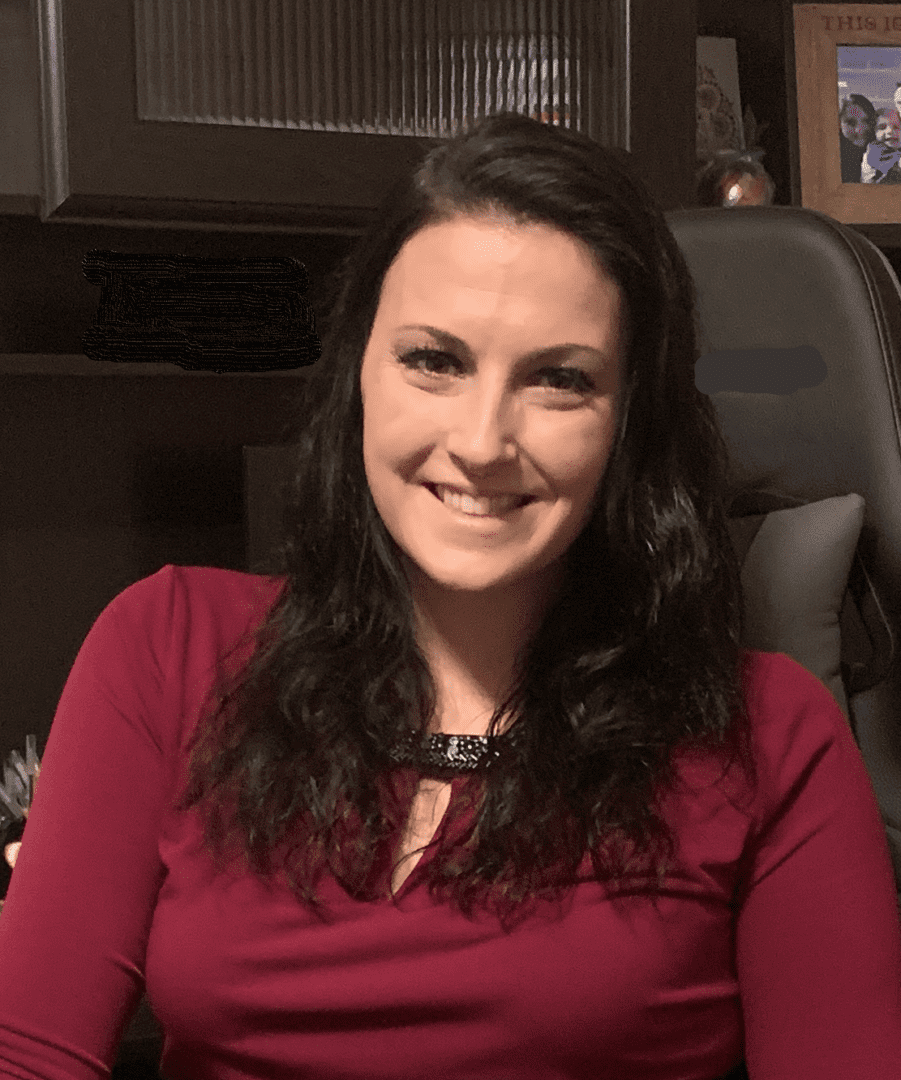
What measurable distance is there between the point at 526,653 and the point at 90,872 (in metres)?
0.40

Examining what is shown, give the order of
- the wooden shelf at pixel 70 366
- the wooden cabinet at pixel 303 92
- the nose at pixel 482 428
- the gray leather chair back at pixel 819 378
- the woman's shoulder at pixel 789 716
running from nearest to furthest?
the nose at pixel 482 428
the woman's shoulder at pixel 789 716
the gray leather chair back at pixel 819 378
the wooden cabinet at pixel 303 92
the wooden shelf at pixel 70 366

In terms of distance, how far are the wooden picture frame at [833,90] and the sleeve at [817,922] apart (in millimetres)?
1073

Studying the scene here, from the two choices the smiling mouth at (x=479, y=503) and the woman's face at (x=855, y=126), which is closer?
the smiling mouth at (x=479, y=503)

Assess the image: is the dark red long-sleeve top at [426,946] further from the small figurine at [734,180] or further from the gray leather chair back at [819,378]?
the small figurine at [734,180]

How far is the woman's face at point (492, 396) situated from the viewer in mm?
949

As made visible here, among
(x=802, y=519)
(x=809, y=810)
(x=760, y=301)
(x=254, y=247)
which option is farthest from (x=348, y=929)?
(x=254, y=247)

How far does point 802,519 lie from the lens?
4.07 feet

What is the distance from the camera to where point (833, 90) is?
187 centimetres

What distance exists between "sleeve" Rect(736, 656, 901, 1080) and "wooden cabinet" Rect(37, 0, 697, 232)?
0.81 metres

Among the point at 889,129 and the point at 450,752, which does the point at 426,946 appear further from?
the point at 889,129

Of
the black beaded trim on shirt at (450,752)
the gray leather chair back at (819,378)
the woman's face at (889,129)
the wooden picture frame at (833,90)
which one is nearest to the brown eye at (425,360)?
the black beaded trim on shirt at (450,752)

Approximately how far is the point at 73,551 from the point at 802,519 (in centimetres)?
98

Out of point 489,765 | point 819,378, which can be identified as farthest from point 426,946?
point 819,378

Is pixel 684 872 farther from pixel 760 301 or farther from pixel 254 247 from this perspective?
pixel 254 247
